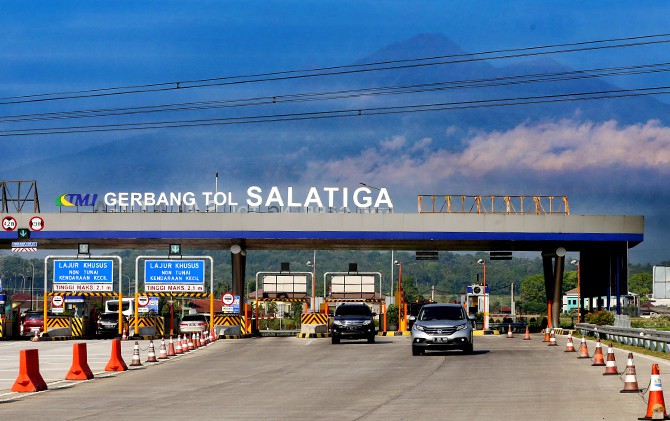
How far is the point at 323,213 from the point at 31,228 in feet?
60.7

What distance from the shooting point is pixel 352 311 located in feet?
172

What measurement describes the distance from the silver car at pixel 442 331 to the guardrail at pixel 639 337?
21.2ft

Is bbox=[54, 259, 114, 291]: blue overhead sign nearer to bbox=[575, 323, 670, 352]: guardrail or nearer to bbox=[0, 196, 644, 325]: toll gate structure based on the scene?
bbox=[0, 196, 644, 325]: toll gate structure

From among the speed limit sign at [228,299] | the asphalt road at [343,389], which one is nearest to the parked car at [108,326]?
→ the speed limit sign at [228,299]

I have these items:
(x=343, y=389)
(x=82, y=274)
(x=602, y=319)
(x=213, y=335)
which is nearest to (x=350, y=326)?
(x=213, y=335)

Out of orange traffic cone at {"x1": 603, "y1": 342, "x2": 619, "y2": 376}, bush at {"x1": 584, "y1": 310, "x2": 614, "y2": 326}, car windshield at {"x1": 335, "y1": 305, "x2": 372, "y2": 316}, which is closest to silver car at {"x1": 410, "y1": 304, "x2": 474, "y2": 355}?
orange traffic cone at {"x1": 603, "y1": 342, "x2": 619, "y2": 376}

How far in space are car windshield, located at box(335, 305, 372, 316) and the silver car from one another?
1257 centimetres

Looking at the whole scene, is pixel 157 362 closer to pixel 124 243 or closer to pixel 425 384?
pixel 425 384

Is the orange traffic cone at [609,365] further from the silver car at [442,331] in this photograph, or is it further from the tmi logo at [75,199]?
the tmi logo at [75,199]

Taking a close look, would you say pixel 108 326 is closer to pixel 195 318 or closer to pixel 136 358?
pixel 195 318

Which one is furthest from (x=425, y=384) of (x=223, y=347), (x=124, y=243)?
(x=124, y=243)

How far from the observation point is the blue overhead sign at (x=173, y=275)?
6538 centimetres

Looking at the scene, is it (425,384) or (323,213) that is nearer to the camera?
(425,384)

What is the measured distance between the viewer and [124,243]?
7956 cm
